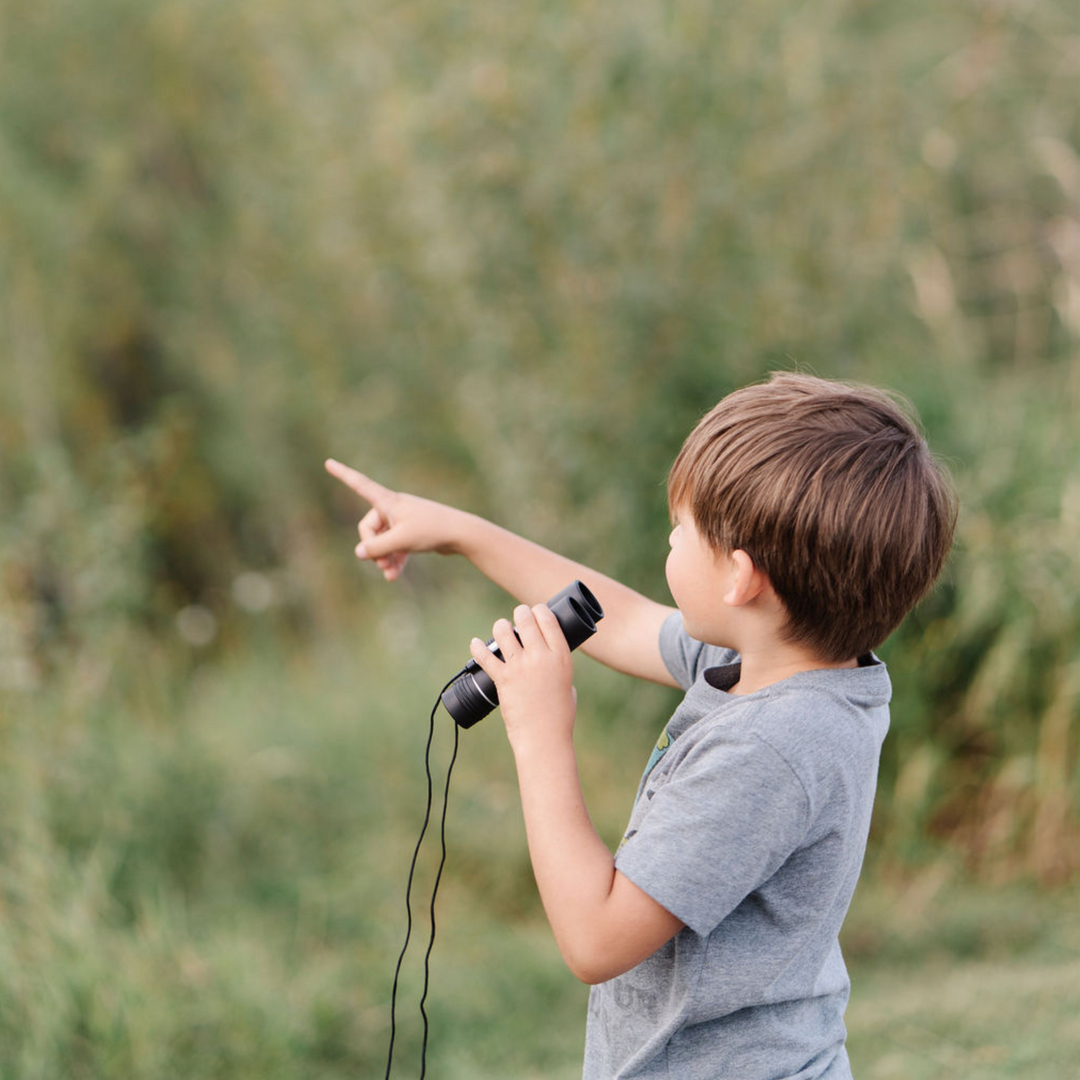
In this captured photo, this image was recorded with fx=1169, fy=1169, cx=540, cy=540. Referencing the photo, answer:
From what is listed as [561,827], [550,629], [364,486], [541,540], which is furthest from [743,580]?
A: [541,540]

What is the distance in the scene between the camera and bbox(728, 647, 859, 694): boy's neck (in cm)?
141

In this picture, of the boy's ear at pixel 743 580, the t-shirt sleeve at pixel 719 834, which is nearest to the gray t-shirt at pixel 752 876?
the t-shirt sleeve at pixel 719 834

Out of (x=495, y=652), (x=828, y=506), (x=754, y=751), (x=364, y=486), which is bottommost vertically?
(x=754, y=751)

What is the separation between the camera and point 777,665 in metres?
1.42

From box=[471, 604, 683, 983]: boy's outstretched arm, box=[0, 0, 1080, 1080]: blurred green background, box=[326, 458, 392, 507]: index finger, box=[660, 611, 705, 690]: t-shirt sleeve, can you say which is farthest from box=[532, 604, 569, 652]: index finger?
box=[0, 0, 1080, 1080]: blurred green background

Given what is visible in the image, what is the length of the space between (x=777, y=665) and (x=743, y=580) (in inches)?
5.5

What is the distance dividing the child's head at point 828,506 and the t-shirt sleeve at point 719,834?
0.66ft

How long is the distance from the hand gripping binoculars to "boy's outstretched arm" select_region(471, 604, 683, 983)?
33 millimetres

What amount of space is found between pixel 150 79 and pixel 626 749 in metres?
5.23

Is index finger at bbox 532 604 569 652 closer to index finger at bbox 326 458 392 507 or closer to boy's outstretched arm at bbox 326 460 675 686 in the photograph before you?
boy's outstretched arm at bbox 326 460 675 686

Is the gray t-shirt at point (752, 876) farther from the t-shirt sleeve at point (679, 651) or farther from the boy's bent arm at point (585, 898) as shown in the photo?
the t-shirt sleeve at point (679, 651)

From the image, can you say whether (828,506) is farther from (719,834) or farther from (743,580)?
(719,834)

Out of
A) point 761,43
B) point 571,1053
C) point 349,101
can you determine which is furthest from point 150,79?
point 571,1053

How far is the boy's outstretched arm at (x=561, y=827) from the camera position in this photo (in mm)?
1251
